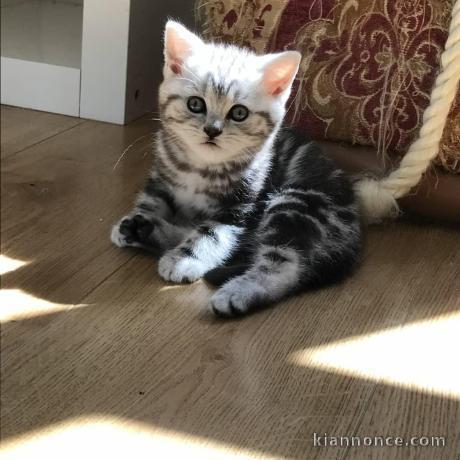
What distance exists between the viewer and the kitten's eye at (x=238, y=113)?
1.42 metres

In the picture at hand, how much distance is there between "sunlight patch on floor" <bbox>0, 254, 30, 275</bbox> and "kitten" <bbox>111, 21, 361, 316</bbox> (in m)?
0.21

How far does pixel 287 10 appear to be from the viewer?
1676 millimetres

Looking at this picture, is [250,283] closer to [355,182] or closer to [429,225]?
[355,182]

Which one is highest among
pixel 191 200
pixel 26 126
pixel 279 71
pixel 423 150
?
pixel 279 71

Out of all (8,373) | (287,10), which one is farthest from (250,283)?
(287,10)

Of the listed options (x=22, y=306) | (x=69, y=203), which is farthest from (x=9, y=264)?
(x=69, y=203)

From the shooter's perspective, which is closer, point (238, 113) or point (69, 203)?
point (238, 113)

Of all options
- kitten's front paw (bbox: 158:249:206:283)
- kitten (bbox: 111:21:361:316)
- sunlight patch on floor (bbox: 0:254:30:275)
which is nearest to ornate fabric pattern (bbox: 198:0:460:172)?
kitten (bbox: 111:21:361:316)

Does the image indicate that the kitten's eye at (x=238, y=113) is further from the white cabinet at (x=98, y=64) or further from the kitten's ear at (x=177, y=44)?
the white cabinet at (x=98, y=64)

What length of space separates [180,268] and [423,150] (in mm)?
609

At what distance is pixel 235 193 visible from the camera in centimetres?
149

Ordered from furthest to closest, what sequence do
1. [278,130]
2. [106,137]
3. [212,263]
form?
[106,137] < [278,130] < [212,263]

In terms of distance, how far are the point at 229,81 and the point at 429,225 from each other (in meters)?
0.65

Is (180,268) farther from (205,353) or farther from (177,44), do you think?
(177,44)
